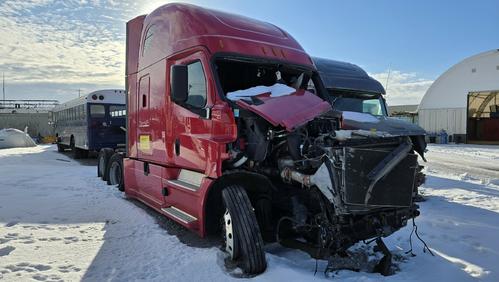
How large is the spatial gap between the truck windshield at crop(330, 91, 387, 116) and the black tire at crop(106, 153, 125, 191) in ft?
17.7

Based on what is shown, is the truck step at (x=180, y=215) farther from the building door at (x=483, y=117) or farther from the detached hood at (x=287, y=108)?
A: the building door at (x=483, y=117)

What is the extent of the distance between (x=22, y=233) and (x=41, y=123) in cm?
4395

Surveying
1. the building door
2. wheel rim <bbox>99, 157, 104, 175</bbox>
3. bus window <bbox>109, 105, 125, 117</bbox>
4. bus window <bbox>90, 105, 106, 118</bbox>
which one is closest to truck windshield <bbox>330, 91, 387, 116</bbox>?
wheel rim <bbox>99, 157, 104, 175</bbox>

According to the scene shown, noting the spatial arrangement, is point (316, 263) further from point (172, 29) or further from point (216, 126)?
point (172, 29)

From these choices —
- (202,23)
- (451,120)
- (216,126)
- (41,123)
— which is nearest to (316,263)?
(216,126)

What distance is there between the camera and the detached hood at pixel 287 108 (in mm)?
4820

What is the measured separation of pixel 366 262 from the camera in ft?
16.5

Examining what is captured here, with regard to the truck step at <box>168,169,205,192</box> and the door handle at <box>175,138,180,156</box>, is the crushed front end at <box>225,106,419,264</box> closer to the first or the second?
the truck step at <box>168,169,205,192</box>

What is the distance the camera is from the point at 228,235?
16.6ft

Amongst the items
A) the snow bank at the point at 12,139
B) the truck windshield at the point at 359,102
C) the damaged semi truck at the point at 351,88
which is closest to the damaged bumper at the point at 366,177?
the damaged semi truck at the point at 351,88

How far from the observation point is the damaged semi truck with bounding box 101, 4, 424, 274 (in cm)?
446

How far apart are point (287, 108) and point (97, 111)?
14.5 metres

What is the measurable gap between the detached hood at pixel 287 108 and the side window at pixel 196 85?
69 centimetres

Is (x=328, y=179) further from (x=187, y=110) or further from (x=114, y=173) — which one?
(x=114, y=173)
